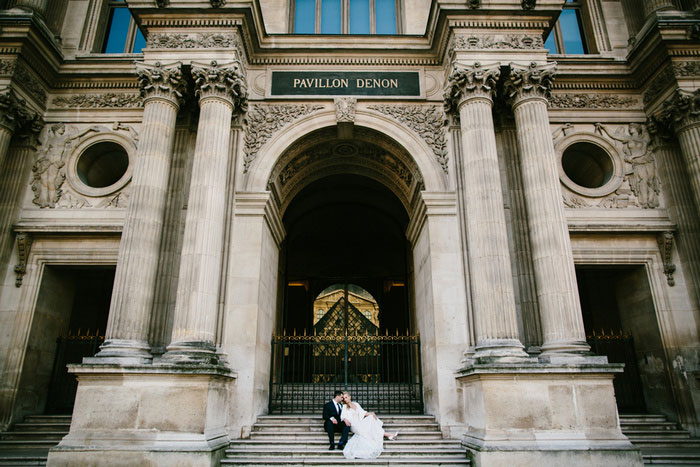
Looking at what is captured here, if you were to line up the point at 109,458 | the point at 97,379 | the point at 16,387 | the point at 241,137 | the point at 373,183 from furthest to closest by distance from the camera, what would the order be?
the point at 373,183
the point at 241,137
the point at 16,387
the point at 97,379
the point at 109,458

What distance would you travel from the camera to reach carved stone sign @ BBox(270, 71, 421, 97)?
13320 mm

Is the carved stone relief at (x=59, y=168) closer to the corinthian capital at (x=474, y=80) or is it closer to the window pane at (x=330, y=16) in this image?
the window pane at (x=330, y=16)

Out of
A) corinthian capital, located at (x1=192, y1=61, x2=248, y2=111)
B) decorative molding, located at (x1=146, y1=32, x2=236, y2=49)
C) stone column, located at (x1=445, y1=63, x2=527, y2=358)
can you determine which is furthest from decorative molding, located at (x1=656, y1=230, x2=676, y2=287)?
decorative molding, located at (x1=146, y1=32, x2=236, y2=49)

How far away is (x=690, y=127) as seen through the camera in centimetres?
1259

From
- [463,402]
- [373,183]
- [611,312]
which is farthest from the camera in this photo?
[373,183]

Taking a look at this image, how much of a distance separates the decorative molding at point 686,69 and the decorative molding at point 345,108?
30.0ft

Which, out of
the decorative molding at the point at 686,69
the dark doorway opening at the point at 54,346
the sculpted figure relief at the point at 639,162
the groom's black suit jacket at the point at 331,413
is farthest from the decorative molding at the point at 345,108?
the decorative molding at the point at 686,69

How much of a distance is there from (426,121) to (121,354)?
32.0 ft

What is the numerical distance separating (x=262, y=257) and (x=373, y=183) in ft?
27.5

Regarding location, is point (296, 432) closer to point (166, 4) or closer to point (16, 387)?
point (16, 387)

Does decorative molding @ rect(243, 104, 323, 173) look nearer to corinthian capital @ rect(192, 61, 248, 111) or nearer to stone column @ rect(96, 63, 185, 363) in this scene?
corinthian capital @ rect(192, 61, 248, 111)

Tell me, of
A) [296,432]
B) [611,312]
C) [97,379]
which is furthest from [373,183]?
Answer: [97,379]

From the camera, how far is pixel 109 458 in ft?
27.4

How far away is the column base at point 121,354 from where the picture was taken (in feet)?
30.0
